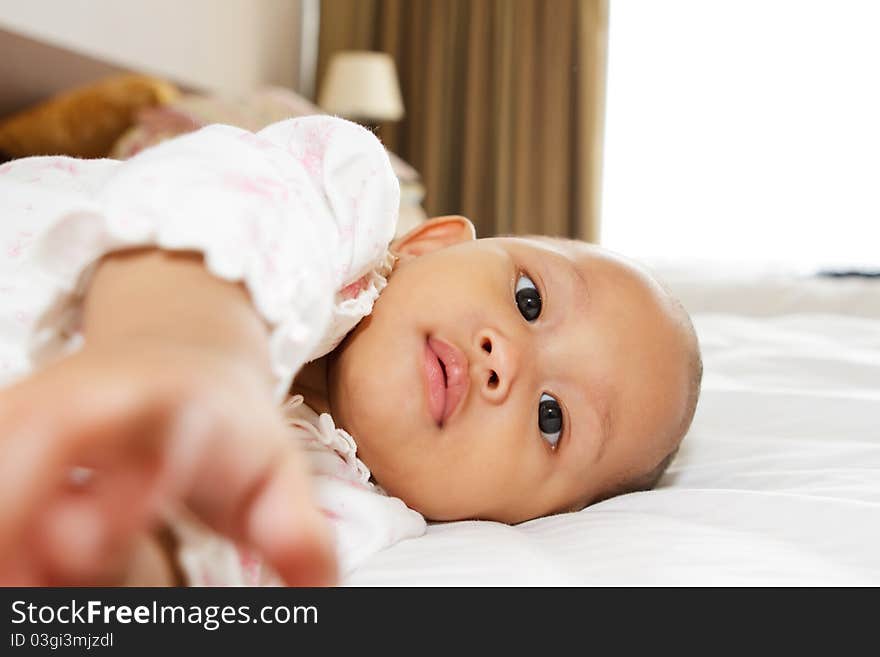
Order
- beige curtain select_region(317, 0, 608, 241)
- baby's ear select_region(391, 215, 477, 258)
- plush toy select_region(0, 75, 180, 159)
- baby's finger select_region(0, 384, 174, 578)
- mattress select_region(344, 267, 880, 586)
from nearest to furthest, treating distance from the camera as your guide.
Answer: baby's finger select_region(0, 384, 174, 578) < mattress select_region(344, 267, 880, 586) < baby's ear select_region(391, 215, 477, 258) < plush toy select_region(0, 75, 180, 159) < beige curtain select_region(317, 0, 608, 241)

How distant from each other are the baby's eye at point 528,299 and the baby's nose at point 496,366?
6 centimetres

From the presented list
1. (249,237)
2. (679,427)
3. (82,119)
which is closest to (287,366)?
(249,237)

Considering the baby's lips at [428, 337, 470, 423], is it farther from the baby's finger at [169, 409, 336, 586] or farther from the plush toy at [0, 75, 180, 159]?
the plush toy at [0, 75, 180, 159]

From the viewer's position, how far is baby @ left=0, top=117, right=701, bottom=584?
1.17 feet

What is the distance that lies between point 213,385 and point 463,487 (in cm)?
55

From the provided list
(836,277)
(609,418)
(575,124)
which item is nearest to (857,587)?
(609,418)

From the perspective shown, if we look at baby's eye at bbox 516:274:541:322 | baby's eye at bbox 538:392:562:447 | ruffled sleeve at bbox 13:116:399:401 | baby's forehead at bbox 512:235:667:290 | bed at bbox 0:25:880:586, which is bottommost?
bed at bbox 0:25:880:586

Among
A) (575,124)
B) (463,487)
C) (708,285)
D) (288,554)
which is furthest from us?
(575,124)

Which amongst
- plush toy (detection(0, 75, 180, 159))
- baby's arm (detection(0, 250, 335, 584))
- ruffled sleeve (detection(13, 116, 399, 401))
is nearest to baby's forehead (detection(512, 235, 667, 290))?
ruffled sleeve (detection(13, 116, 399, 401))

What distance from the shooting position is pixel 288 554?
1.20 feet

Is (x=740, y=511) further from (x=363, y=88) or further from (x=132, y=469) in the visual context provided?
(x=363, y=88)

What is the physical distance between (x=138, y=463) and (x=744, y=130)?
4.28 meters

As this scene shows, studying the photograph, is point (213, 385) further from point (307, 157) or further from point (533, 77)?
point (533, 77)

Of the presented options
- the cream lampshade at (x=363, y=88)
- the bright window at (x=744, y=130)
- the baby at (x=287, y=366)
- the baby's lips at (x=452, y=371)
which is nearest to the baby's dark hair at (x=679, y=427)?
the baby at (x=287, y=366)
